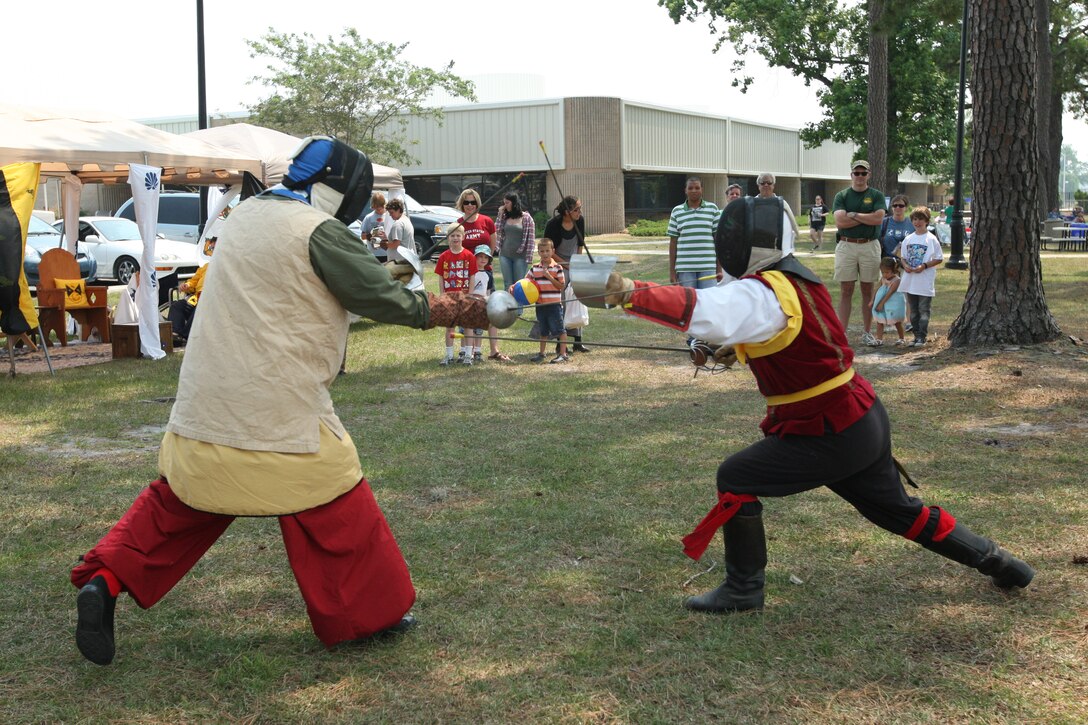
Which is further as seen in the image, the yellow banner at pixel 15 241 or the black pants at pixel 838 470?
the yellow banner at pixel 15 241

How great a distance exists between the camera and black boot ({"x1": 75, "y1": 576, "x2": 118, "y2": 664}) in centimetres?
357

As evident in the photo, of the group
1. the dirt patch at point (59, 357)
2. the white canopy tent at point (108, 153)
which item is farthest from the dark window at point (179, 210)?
the dirt patch at point (59, 357)

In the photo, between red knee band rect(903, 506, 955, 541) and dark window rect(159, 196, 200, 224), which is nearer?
red knee band rect(903, 506, 955, 541)

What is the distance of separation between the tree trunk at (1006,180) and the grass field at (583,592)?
7.46 feet

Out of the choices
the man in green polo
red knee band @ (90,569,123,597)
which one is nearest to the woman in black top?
the man in green polo

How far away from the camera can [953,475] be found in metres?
6.27

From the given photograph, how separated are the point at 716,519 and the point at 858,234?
8.07 m

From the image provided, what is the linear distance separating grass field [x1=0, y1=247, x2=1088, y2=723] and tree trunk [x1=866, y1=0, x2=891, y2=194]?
1673 cm

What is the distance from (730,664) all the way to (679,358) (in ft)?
26.0

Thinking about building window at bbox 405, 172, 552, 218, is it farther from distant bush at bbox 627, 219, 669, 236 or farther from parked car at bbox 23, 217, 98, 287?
parked car at bbox 23, 217, 98, 287

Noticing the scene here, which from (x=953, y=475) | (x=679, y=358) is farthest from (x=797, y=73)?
(x=953, y=475)

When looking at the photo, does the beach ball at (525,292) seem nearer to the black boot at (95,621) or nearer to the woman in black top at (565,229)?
the black boot at (95,621)

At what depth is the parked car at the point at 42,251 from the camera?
57.3ft

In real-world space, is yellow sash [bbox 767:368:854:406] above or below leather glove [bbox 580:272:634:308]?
below
